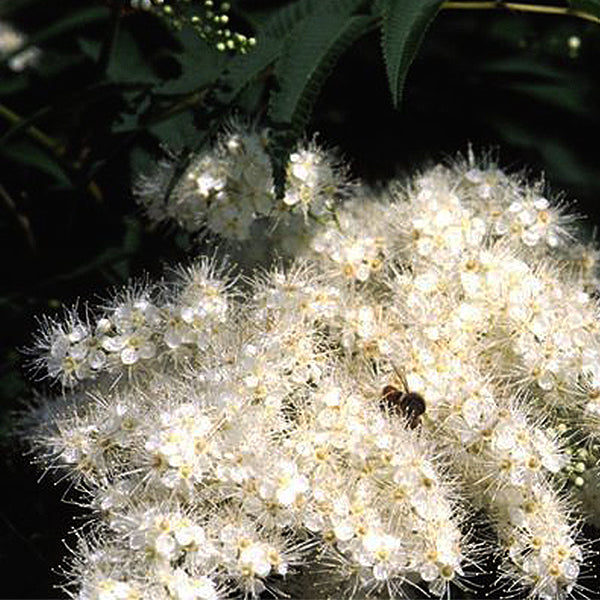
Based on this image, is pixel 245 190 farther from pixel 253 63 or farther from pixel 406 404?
pixel 406 404

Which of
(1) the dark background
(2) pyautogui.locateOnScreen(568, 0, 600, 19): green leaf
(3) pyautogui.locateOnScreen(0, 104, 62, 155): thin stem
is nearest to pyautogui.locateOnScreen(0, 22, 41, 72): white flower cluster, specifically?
(1) the dark background

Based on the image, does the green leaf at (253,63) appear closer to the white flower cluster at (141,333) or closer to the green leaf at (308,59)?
the green leaf at (308,59)

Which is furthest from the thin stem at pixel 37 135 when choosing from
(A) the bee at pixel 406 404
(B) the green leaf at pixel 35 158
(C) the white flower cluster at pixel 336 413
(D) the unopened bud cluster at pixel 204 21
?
(A) the bee at pixel 406 404

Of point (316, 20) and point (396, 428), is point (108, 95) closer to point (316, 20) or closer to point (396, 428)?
point (316, 20)

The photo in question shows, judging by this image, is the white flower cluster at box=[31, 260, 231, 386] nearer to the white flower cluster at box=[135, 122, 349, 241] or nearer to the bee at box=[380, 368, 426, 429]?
the white flower cluster at box=[135, 122, 349, 241]

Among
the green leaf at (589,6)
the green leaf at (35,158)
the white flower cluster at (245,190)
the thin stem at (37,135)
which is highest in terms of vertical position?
the green leaf at (589,6)

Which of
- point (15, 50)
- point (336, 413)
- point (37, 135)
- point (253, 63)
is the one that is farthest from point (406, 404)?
point (15, 50)

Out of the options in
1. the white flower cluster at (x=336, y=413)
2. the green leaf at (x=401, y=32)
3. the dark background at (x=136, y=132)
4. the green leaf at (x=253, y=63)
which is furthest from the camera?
the dark background at (x=136, y=132)
